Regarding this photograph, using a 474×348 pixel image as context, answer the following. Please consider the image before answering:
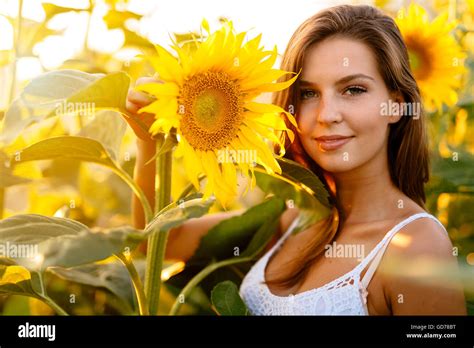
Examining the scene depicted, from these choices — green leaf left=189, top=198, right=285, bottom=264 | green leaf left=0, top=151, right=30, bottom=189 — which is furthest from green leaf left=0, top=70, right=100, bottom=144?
green leaf left=189, top=198, right=285, bottom=264

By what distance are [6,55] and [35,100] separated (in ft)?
1.31

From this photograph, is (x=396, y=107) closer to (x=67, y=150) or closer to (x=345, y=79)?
(x=345, y=79)

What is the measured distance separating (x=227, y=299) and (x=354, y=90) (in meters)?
0.32

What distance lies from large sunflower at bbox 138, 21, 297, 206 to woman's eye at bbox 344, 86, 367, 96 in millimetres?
187

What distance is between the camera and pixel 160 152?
576 millimetres

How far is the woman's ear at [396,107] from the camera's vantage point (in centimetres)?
85

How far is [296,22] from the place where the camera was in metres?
0.89

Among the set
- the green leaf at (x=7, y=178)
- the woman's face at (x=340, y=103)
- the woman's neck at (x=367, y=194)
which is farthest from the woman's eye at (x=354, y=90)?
the green leaf at (x=7, y=178)

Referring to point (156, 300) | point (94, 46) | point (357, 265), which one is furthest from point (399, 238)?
point (94, 46)

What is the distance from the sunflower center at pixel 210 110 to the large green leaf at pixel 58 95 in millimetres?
76

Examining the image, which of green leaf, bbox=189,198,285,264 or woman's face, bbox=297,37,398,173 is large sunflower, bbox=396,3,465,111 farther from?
green leaf, bbox=189,198,285,264

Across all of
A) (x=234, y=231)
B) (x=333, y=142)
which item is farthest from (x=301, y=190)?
(x=234, y=231)

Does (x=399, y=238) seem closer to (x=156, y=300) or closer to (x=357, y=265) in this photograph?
(x=357, y=265)

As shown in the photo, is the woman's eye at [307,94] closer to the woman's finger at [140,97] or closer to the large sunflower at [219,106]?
the large sunflower at [219,106]
